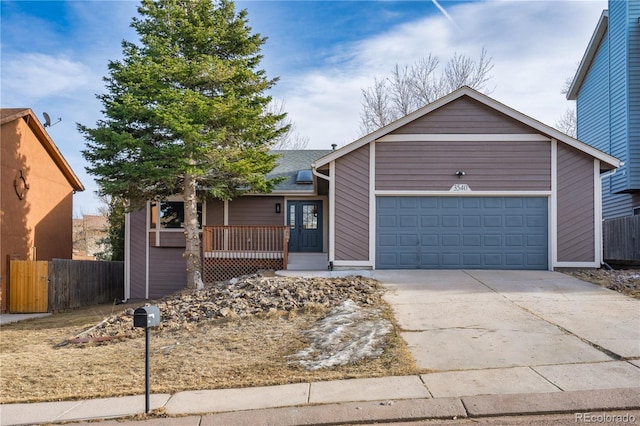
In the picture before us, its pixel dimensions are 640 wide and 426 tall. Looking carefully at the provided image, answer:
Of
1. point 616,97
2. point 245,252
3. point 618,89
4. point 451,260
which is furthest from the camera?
point 616,97

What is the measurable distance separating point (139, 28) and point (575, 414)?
1394 cm

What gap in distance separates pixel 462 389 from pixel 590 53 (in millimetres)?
18397

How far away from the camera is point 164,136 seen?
13.8 metres

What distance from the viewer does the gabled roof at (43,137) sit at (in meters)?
15.4

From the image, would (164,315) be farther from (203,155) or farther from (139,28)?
(139,28)

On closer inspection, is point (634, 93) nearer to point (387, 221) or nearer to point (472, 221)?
point (472, 221)

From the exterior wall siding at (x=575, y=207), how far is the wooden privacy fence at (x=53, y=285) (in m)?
14.4

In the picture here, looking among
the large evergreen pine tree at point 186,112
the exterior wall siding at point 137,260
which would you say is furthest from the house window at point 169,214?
the large evergreen pine tree at point 186,112

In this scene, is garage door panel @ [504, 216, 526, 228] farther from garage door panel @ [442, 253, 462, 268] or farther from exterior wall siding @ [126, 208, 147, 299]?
exterior wall siding @ [126, 208, 147, 299]

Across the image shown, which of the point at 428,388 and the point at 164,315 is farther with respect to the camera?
the point at 164,315

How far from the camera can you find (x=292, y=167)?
19250 mm

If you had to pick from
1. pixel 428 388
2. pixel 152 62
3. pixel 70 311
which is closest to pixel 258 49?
pixel 152 62

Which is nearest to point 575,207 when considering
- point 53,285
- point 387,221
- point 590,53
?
point 387,221

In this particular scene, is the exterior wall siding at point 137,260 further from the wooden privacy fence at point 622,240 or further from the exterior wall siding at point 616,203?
the exterior wall siding at point 616,203
